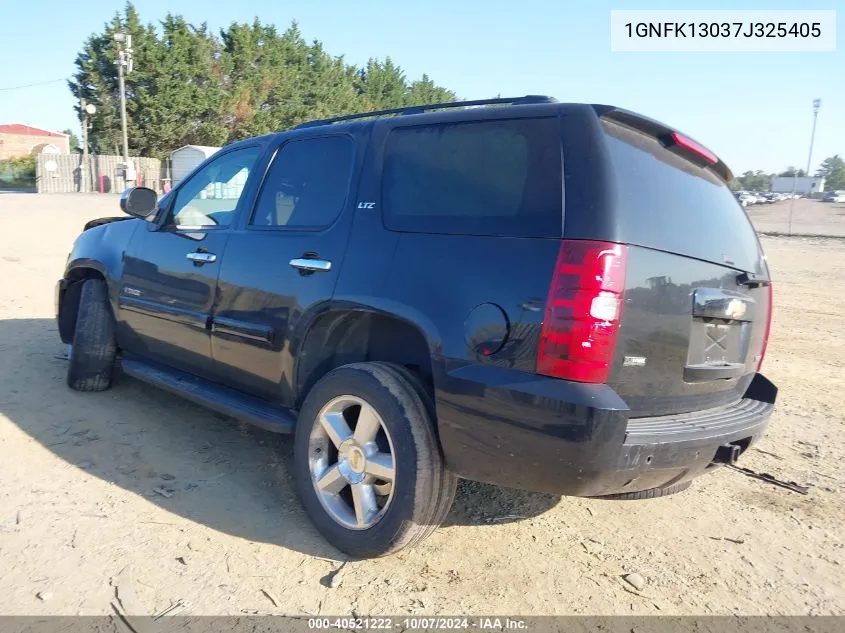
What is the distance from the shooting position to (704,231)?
111 inches

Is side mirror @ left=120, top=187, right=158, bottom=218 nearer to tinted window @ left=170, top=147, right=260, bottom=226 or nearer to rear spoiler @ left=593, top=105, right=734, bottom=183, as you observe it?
tinted window @ left=170, top=147, right=260, bottom=226

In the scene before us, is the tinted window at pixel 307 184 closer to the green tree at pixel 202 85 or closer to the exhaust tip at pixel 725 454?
the exhaust tip at pixel 725 454

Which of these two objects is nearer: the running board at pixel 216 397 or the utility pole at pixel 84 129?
the running board at pixel 216 397

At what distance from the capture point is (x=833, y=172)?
121062 mm

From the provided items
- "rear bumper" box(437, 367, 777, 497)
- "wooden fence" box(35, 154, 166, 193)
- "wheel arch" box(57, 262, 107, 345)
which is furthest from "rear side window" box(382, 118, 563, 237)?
"wooden fence" box(35, 154, 166, 193)

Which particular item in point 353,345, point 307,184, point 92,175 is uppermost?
point 92,175

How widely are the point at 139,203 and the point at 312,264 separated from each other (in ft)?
6.18

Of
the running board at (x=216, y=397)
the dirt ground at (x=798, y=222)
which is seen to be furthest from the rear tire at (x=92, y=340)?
the dirt ground at (x=798, y=222)

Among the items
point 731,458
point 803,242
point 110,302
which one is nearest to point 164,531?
point 110,302

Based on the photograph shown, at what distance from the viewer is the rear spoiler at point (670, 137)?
8.40 feet

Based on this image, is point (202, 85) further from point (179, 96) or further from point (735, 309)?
point (735, 309)

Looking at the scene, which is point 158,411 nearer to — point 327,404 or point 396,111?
point 327,404

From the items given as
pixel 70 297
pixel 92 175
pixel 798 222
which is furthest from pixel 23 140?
pixel 70 297

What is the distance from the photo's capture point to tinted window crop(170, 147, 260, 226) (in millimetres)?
3906
